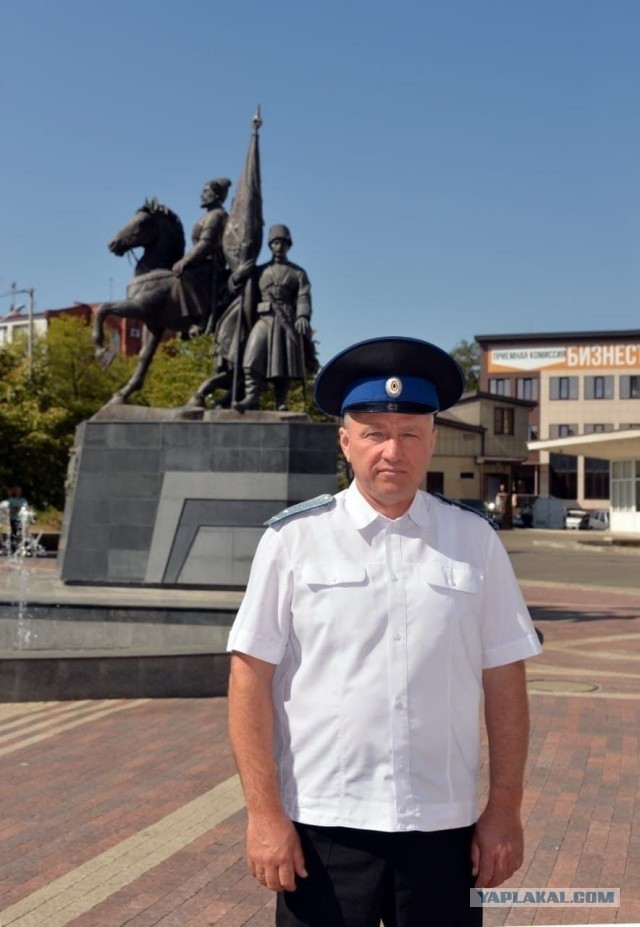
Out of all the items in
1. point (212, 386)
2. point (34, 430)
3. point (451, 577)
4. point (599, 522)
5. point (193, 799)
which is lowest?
point (193, 799)

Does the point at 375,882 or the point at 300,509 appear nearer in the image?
the point at 375,882

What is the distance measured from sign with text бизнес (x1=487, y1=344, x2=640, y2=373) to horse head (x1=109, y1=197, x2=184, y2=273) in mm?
58279

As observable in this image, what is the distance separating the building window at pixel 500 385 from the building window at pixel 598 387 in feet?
17.0

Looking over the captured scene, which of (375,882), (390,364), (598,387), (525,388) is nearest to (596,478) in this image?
(598,387)

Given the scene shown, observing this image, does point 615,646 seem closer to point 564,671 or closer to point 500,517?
point 564,671

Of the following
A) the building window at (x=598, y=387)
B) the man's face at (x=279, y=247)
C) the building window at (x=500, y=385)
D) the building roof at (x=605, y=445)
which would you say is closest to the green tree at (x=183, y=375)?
the building roof at (x=605, y=445)

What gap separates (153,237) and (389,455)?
15350mm

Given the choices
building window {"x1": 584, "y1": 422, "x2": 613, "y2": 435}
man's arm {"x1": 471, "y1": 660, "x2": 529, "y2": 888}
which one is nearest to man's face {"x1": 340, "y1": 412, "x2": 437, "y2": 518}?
man's arm {"x1": 471, "y1": 660, "x2": 529, "y2": 888}

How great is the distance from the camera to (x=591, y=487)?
71.5 m

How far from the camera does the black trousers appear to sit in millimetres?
2438

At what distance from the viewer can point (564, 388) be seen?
73375 mm

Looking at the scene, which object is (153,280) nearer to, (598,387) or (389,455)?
(389,455)

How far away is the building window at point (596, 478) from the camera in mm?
71000

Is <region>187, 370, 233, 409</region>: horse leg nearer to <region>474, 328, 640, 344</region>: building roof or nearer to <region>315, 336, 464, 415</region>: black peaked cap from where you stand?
<region>315, 336, 464, 415</region>: black peaked cap
